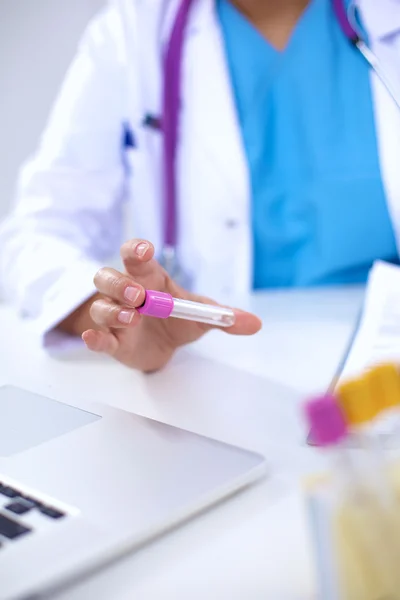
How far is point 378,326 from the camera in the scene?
2.26 ft

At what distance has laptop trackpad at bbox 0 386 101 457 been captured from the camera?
482 mm

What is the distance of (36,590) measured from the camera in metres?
0.33

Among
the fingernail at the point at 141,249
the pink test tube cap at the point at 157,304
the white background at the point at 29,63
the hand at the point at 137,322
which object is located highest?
the white background at the point at 29,63

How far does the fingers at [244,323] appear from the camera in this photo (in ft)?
2.07

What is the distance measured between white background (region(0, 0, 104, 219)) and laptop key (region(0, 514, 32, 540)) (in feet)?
4.72

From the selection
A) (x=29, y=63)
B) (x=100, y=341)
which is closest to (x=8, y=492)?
(x=100, y=341)

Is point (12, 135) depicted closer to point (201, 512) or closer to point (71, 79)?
point (71, 79)

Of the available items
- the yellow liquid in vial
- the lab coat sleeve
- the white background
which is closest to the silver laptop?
the yellow liquid in vial

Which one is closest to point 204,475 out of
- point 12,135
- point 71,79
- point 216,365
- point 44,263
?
point 216,365

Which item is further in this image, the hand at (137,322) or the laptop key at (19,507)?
the hand at (137,322)

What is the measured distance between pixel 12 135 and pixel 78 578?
149 cm

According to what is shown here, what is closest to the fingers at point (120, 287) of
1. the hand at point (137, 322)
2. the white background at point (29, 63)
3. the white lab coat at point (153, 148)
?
the hand at point (137, 322)

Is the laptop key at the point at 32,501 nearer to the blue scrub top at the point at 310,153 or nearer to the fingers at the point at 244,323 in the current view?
the fingers at the point at 244,323

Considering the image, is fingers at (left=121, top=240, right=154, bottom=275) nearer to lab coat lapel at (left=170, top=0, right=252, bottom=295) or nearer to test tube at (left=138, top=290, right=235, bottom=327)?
test tube at (left=138, top=290, right=235, bottom=327)
